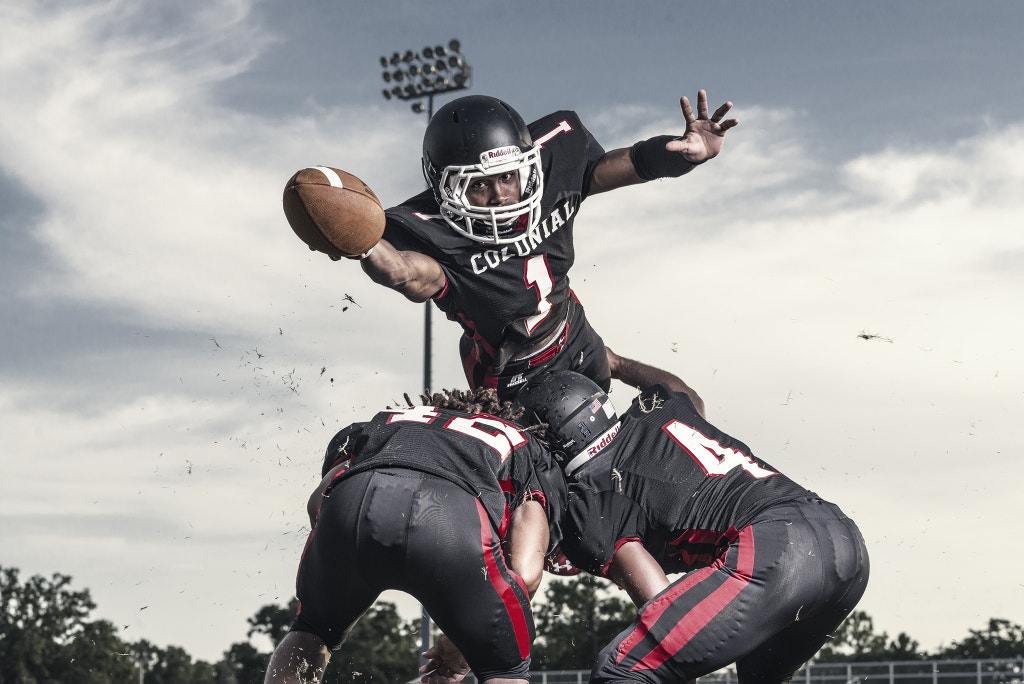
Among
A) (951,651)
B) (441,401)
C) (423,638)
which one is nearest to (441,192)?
(441,401)

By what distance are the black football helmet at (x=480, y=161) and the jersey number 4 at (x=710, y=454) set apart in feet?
4.19

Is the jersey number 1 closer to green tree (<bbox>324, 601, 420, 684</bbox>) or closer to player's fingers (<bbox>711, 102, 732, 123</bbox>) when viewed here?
player's fingers (<bbox>711, 102, 732, 123</bbox>)

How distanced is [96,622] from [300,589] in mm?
37453

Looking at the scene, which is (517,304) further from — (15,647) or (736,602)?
(15,647)

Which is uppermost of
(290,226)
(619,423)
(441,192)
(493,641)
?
(441,192)

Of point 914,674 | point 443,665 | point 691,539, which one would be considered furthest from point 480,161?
point 914,674

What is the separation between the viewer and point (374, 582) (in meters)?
3.60

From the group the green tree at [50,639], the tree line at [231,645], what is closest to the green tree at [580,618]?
the tree line at [231,645]

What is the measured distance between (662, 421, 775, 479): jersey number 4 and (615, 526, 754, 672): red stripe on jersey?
417 millimetres

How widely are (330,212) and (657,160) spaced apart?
1733mm

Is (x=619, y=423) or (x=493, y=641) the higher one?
(x=619, y=423)

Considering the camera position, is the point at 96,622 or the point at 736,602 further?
the point at 96,622

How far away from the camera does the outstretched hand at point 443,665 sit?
4.08 m

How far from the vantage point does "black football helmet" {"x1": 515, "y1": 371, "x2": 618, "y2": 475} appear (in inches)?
165
